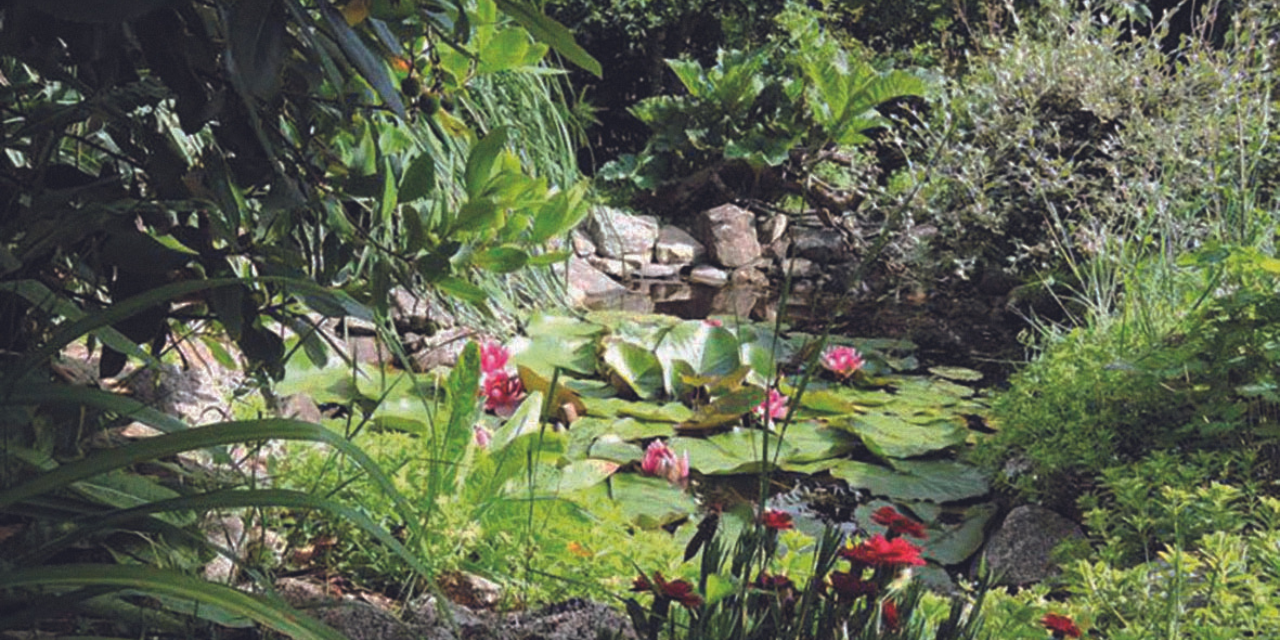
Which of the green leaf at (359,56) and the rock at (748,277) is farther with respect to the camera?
the rock at (748,277)

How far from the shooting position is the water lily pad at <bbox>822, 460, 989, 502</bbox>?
10.2ft

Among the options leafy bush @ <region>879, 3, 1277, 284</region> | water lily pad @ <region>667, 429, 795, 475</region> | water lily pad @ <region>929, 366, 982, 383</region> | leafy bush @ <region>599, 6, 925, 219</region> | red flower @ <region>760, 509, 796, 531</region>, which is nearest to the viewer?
red flower @ <region>760, 509, 796, 531</region>

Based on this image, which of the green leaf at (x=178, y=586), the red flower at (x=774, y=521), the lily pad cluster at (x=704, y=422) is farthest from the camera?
the lily pad cluster at (x=704, y=422)

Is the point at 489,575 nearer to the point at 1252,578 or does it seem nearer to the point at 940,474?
the point at 1252,578

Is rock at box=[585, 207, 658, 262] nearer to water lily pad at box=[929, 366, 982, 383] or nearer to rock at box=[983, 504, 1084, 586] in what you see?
water lily pad at box=[929, 366, 982, 383]

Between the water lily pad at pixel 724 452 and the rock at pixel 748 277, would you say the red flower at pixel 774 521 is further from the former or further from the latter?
the rock at pixel 748 277

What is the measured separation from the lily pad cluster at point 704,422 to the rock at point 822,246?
2.70 m

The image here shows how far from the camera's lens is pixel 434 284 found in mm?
1582

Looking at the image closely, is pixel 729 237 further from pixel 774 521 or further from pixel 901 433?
pixel 774 521

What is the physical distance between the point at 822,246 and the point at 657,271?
3.66 ft

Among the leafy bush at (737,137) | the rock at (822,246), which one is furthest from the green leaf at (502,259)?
the leafy bush at (737,137)

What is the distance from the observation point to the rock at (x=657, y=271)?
643 centimetres

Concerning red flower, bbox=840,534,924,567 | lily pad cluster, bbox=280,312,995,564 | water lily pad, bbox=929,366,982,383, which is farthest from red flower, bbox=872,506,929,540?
water lily pad, bbox=929,366,982,383

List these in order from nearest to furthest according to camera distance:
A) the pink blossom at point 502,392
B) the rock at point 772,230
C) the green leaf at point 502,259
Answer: the green leaf at point 502,259, the pink blossom at point 502,392, the rock at point 772,230
